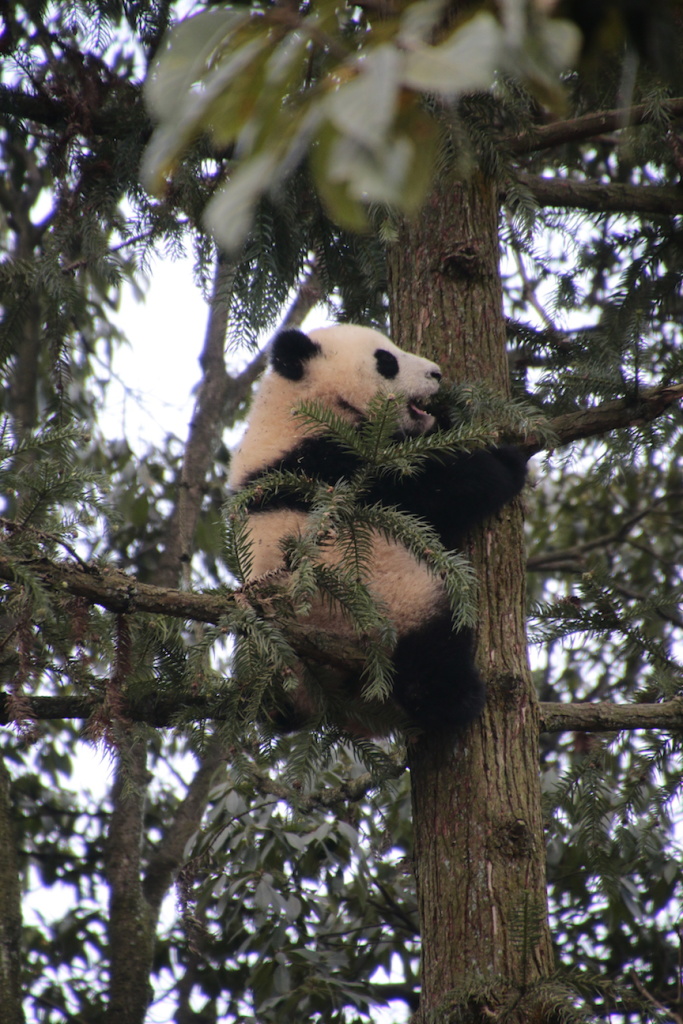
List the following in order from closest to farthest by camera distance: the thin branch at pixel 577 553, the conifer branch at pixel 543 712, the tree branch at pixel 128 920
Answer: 1. the conifer branch at pixel 543 712
2. the tree branch at pixel 128 920
3. the thin branch at pixel 577 553

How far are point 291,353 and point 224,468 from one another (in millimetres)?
3142

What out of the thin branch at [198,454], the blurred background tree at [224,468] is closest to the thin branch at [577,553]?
the blurred background tree at [224,468]

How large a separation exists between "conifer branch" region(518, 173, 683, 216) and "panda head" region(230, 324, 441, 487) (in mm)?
977

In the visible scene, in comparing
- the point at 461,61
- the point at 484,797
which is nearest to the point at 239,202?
the point at 461,61

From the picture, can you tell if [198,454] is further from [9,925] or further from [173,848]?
[9,925]

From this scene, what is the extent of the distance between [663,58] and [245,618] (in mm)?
1563

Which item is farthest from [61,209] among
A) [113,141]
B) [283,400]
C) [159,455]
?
[159,455]

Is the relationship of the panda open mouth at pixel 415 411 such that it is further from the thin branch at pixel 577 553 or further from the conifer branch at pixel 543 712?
the thin branch at pixel 577 553

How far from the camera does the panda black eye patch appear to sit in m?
3.48

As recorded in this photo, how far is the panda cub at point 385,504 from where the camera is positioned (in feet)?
9.40

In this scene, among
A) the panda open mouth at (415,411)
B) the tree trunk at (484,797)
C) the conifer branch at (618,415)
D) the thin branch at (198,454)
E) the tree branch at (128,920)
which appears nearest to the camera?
the tree trunk at (484,797)

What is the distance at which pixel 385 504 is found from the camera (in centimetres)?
309

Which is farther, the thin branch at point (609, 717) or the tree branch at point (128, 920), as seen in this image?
the tree branch at point (128, 920)

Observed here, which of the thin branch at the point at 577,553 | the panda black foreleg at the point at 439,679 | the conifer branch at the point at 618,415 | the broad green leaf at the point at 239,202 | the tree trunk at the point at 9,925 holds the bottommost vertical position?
the tree trunk at the point at 9,925
